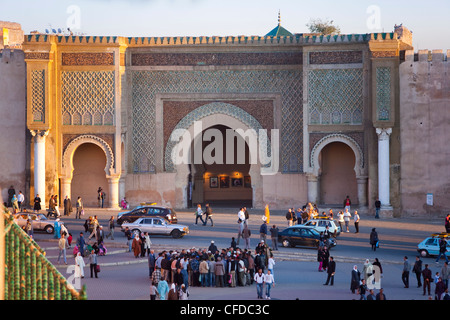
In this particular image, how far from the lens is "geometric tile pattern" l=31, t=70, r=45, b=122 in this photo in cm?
3334

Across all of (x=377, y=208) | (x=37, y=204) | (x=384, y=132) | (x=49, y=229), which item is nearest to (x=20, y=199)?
(x=37, y=204)

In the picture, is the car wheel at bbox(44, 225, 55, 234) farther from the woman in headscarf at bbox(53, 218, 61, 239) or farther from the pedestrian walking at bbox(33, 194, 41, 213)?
the pedestrian walking at bbox(33, 194, 41, 213)

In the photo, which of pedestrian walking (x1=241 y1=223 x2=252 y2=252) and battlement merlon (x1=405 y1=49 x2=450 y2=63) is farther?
battlement merlon (x1=405 y1=49 x2=450 y2=63)

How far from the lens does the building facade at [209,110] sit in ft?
109

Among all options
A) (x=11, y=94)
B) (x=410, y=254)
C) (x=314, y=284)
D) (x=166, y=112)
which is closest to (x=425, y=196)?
(x=410, y=254)

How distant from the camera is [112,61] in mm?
34094

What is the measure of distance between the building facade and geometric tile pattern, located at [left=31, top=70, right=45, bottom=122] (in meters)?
0.04

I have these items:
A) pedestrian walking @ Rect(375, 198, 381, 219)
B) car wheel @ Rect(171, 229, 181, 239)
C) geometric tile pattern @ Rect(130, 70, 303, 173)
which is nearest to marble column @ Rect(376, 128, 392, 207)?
pedestrian walking @ Rect(375, 198, 381, 219)

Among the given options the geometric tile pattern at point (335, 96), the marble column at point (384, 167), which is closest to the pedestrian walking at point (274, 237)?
the marble column at point (384, 167)

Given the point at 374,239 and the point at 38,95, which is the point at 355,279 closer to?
the point at 374,239

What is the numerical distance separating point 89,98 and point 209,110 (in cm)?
439

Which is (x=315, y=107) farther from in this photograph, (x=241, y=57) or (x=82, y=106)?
(x=82, y=106)

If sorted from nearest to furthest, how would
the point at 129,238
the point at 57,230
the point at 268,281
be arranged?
the point at 268,281 → the point at 129,238 → the point at 57,230

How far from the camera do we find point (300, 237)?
87.8 ft
